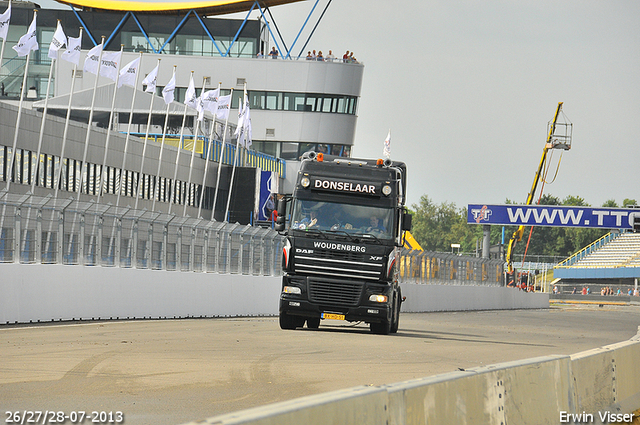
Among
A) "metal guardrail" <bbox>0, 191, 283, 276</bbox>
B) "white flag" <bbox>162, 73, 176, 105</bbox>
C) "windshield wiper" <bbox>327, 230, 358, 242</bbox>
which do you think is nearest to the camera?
"windshield wiper" <bbox>327, 230, 358, 242</bbox>

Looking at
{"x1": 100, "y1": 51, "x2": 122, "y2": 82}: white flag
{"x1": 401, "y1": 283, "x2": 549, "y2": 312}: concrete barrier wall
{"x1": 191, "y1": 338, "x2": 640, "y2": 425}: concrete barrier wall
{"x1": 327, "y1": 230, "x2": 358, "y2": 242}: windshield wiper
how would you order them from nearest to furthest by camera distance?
{"x1": 191, "y1": 338, "x2": 640, "y2": 425}: concrete barrier wall → {"x1": 327, "y1": 230, "x2": 358, "y2": 242}: windshield wiper → {"x1": 401, "y1": 283, "x2": 549, "y2": 312}: concrete barrier wall → {"x1": 100, "y1": 51, "x2": 122, "y2": 82}: white flag

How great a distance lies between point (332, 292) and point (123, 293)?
6.13 metres

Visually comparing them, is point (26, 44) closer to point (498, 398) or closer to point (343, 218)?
point (343, 218)

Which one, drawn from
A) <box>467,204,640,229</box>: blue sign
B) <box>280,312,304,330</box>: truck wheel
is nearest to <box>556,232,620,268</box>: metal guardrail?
<box>467,204,640,229</box>: blue sign

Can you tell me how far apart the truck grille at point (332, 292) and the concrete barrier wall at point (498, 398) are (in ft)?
28.5

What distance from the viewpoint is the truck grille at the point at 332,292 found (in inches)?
743

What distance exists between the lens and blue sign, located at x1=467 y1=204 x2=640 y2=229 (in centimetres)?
7081

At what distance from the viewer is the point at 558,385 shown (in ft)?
25.6

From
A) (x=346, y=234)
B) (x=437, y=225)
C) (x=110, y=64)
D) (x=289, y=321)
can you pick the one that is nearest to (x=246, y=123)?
(x=110, y=64)

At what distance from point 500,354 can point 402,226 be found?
13.8 ft

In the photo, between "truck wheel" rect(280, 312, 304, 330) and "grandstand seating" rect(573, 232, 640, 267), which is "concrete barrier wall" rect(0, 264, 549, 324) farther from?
"grandstand seating" rect(573, 232, 640, 267)

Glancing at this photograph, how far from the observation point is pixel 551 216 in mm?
71688

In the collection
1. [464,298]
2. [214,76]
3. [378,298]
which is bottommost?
[378,298]

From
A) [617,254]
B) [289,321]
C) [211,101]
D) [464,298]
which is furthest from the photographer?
[617,254]
